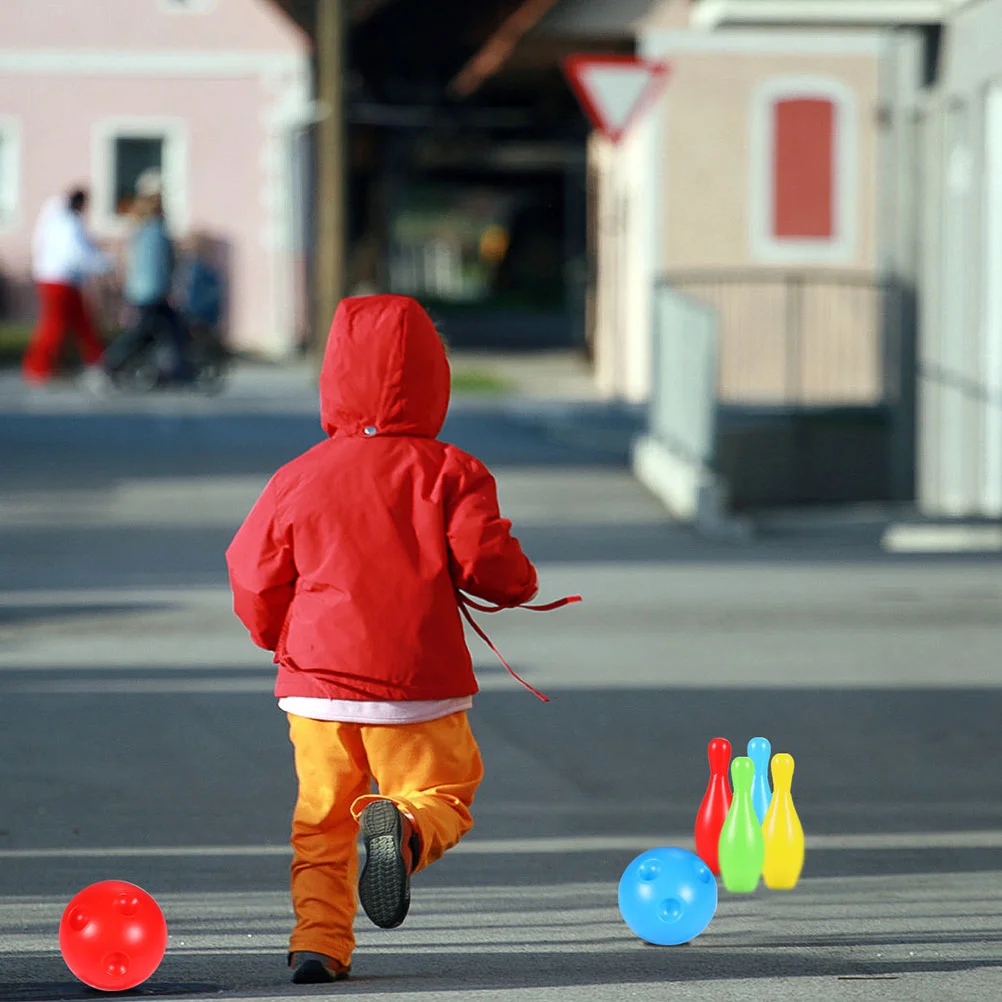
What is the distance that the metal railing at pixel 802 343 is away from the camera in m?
16.2

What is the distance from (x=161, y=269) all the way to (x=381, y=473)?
17.2 metres

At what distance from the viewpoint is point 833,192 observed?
23.5 m

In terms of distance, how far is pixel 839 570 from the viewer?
39.9 ft

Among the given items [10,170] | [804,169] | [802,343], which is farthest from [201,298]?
[10,170]

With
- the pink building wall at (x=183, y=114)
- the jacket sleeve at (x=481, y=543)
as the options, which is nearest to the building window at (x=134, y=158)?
the pink building wall at (x=183, y=114)

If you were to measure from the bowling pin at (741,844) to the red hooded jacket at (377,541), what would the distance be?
3.07 feet

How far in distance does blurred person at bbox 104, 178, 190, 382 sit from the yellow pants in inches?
673

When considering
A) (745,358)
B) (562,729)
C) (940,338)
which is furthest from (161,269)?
(562,729)

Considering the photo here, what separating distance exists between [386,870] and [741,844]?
138cm

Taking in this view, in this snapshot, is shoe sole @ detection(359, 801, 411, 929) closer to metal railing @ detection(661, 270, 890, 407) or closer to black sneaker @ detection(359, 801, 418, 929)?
black sneaker @ detection(359, 801, 418, 929)

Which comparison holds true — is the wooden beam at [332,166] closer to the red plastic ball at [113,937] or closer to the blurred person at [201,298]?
the blurred person at [201,298]

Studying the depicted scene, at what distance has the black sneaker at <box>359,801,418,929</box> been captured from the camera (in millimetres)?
4598

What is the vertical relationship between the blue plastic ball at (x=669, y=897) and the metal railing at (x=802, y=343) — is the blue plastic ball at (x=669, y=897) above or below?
below

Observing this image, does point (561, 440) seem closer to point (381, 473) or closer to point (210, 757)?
point (210, 757)
